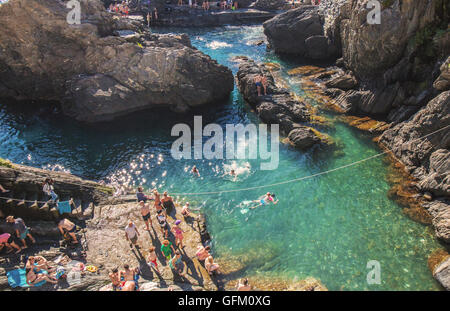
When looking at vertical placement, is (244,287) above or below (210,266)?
below

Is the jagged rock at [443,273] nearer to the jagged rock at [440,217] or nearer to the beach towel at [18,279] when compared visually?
the jagged rock at [440,217]

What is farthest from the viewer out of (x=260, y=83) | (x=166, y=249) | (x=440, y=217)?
(x=260, y=83)

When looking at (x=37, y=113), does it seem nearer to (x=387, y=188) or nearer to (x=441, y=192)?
(x=387, y=188)

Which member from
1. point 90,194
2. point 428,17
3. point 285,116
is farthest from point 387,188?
point 90,194

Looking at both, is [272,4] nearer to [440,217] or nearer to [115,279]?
[440,217]

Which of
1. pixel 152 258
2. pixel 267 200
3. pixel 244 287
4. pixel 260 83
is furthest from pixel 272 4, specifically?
pixel 244 287

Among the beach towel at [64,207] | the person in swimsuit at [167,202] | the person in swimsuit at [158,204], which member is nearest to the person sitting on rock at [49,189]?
the beach towel at [64,207]
